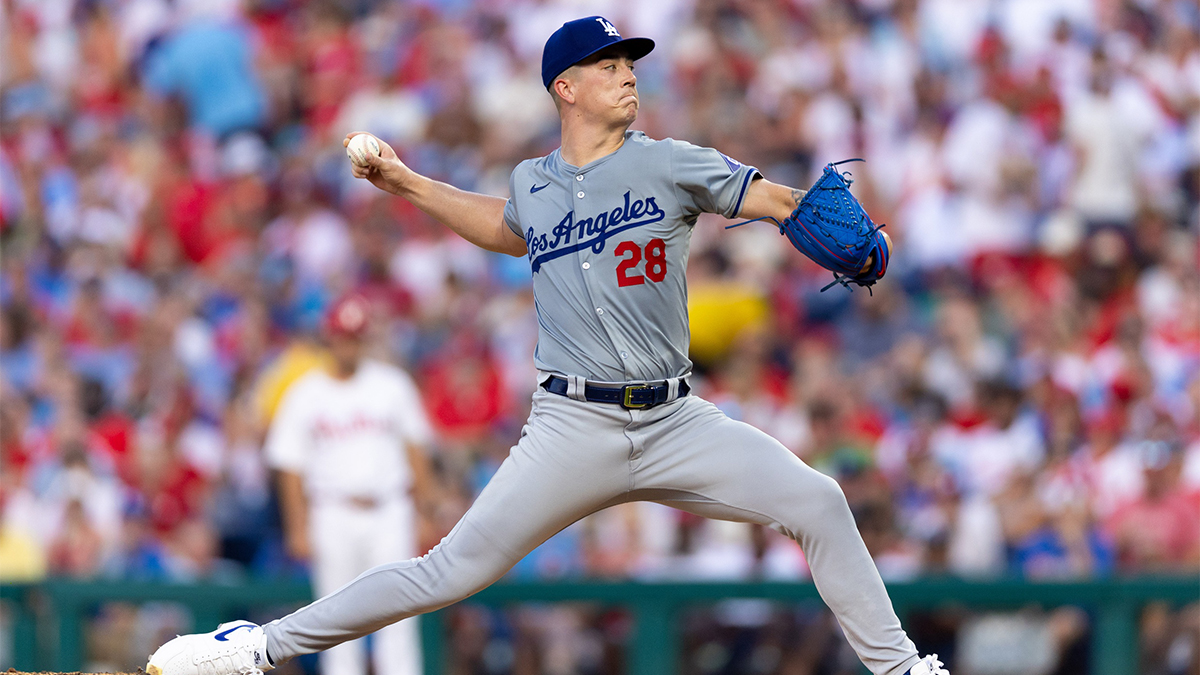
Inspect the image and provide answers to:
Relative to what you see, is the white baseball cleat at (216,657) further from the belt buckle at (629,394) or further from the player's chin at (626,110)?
the player's chin at (626,110)

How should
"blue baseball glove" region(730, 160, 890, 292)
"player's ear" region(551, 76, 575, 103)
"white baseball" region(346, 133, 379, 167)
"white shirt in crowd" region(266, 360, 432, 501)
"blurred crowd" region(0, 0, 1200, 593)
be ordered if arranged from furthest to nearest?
"blurred crowd" region(0, 0, 1200, 593), "white shirt in crowd" region(266, 360, 432, 501), "white baseball" region(346, 133, 379, 167), "player's ear" region(551, 76, 575, 103), "blue baseball glove" region(730, 160, 890, 292)

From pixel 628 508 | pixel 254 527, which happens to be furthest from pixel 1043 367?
pixel 254 527

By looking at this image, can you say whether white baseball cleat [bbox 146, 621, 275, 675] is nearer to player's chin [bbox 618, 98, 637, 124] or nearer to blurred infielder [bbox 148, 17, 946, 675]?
blurred infielder [bbox 148, 17, 946, 675]

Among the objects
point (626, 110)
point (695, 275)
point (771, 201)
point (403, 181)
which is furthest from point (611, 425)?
point (695, 275)

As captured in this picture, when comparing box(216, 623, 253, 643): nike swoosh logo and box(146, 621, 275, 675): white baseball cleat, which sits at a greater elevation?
box(216, 623, 253, 643): nike swoosh logo

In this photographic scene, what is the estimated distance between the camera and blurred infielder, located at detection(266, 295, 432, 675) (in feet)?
24.7

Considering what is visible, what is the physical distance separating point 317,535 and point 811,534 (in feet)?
13.9

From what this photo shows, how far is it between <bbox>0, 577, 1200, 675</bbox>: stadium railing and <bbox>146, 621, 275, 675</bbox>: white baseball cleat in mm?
3562

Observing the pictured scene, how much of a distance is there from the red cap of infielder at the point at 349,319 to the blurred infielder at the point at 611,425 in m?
3.67

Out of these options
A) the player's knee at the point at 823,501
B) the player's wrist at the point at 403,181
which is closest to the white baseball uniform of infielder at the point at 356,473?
the player's wrist at the point at 403,181

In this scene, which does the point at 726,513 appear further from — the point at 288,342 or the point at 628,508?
the point at 288,342

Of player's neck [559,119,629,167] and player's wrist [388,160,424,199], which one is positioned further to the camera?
player's wrist [388,160,424,199]

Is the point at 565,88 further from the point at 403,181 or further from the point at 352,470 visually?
the point at 352,470

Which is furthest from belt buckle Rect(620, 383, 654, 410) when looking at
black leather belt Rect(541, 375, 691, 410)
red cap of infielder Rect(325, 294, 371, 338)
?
red cap of infielder Rect(325, 294, 371, 338)
